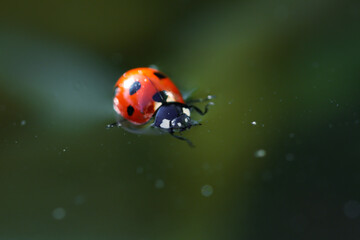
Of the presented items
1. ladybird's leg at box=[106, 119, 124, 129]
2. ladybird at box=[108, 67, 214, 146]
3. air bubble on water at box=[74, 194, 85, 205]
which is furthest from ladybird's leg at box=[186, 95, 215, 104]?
air bubble on water at box=[74, 194, 85, 205]

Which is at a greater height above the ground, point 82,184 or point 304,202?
point 82,184

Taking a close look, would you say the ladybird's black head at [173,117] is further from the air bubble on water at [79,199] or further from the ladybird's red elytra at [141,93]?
the air bubble on water at [79,199]

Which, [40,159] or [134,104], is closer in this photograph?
[40,159]

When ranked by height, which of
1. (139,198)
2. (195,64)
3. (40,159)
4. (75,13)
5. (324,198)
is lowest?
(324,198)

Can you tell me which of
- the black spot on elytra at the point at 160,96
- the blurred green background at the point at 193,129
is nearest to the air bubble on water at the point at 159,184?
the blurred green background at the point at 193,129

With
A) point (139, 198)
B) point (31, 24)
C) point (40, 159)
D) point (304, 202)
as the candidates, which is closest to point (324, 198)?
point (304, 202)

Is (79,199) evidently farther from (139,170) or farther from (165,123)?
(165,123)

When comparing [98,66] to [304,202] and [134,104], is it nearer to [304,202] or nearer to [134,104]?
[134,104]
